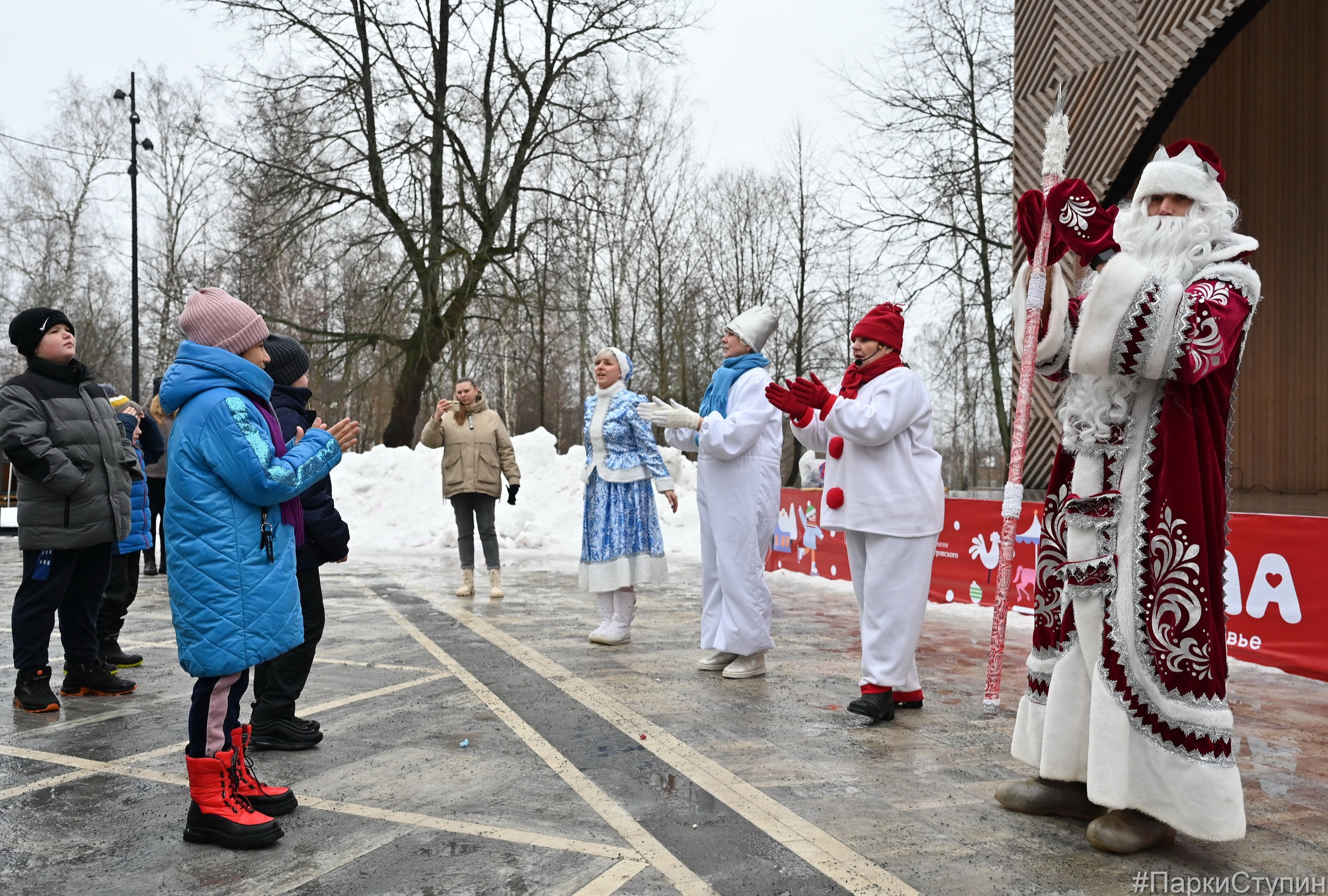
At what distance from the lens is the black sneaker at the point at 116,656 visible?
6.08m

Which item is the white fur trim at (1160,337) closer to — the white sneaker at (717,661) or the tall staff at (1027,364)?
the tall staff at (1027,364)

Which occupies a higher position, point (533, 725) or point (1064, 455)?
point (1064, 455)

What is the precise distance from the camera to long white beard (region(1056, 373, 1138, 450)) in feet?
10.9

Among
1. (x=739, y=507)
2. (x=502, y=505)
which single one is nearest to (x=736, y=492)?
(x=739, y=507)

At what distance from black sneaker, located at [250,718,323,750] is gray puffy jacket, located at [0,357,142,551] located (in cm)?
165

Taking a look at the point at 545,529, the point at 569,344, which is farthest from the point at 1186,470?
the point at 569,344

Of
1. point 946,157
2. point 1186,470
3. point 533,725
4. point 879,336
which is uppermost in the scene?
point 946,157

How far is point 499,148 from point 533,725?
824 inches

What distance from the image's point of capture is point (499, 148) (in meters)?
23.7

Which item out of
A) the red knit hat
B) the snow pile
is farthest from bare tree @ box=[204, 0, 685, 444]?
the red knit hat

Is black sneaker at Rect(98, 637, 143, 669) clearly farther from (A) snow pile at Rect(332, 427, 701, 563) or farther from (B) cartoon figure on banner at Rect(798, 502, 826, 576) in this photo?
(A) snow pile at Rect(332, 427, 701, 563)

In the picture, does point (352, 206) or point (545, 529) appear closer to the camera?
point (545, 529)

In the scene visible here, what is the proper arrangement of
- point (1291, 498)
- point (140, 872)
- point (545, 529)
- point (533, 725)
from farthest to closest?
point (545, 529), point (1291, 498), point (533, 725), point (140, 872)

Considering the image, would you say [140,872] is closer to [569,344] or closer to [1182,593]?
[1182,593]
